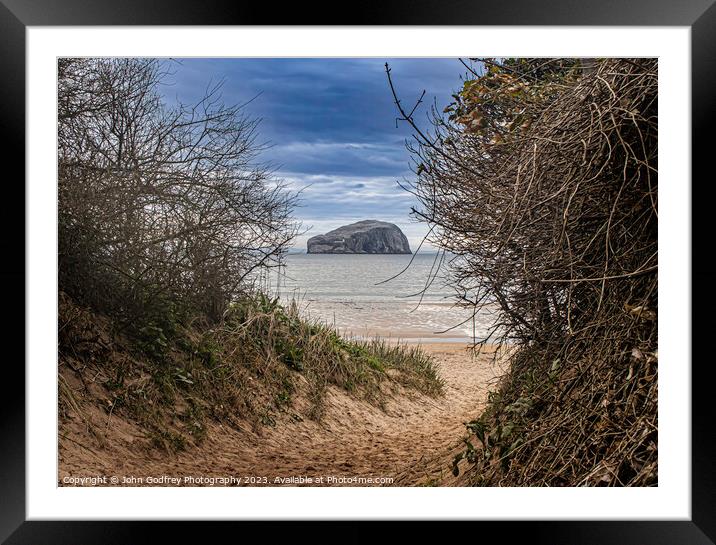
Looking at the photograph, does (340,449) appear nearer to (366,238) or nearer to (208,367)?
(208,367)

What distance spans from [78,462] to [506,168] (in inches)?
120

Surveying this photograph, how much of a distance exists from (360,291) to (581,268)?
3.10 m

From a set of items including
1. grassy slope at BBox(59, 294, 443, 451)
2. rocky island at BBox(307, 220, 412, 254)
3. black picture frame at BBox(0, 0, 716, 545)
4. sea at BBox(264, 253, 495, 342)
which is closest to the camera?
black picture frame at BBox(0, 0, 716, 545)

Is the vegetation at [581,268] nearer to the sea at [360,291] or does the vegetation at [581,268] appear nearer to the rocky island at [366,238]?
the sea at [360,291]

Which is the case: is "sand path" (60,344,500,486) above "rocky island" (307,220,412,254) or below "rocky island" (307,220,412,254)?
below

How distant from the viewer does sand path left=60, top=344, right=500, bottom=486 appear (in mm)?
3971

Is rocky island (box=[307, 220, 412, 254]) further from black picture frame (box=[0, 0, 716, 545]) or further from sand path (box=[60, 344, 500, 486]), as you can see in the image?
black picture frame (box=[0, 0, 716, 545])

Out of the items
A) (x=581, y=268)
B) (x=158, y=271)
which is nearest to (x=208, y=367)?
(x=158, y=271)

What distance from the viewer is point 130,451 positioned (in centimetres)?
411

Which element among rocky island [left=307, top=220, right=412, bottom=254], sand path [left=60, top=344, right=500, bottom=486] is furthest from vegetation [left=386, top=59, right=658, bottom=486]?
rocky island [left=307, top=220, right=412, bottom=254]

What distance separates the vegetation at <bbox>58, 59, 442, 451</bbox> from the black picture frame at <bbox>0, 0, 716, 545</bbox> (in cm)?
116

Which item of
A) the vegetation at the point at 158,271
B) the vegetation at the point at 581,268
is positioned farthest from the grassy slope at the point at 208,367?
the vegetation at the point at 581,268

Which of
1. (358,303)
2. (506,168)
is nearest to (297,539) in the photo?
(506,168)

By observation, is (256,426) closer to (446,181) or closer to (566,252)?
(446,181)
